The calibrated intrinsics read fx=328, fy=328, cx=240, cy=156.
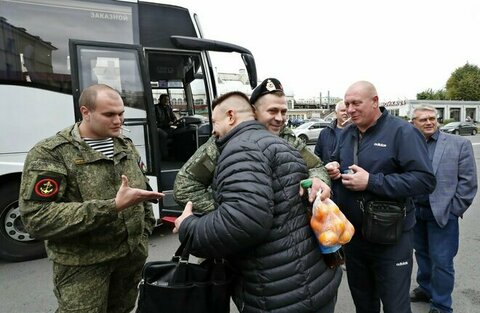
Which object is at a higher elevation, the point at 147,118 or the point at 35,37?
the point at 35,37

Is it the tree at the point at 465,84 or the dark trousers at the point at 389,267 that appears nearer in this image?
the dark trousers at the point at 389,267

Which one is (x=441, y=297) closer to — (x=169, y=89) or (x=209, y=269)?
(x=209, y=269)

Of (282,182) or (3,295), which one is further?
(3,295)

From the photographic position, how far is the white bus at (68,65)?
13.3ft

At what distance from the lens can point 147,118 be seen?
4535 mm

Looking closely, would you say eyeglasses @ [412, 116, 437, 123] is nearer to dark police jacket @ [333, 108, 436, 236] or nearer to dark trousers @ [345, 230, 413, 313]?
dark police jacket @ [333, 108, 436, 236]

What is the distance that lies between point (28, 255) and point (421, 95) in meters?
77.4

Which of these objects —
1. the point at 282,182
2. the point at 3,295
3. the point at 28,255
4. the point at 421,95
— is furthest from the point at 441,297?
the point at 421,95

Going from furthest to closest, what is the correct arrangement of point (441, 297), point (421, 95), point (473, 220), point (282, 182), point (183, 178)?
point (421, 95) < point (473, 220) < point (441, 297) < point (183, 178) < point (282, 182)

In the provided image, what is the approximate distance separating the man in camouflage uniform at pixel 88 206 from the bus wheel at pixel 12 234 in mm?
2878

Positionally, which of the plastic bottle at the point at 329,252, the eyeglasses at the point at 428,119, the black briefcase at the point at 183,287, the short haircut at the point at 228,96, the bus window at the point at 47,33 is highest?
the bus window at the point at 47,33

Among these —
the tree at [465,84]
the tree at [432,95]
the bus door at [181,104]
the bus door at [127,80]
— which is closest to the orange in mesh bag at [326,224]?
the bus door at [127,80]

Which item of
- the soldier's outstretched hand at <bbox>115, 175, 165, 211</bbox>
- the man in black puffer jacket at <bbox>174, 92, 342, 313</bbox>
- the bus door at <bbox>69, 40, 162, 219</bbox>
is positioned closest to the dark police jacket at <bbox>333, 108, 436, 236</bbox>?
the man in black puffer jacket at <bbox>174, 92, 342, 313</bbox>

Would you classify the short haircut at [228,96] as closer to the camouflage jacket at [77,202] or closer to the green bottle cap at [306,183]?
the green bottle cap at [306,183]
